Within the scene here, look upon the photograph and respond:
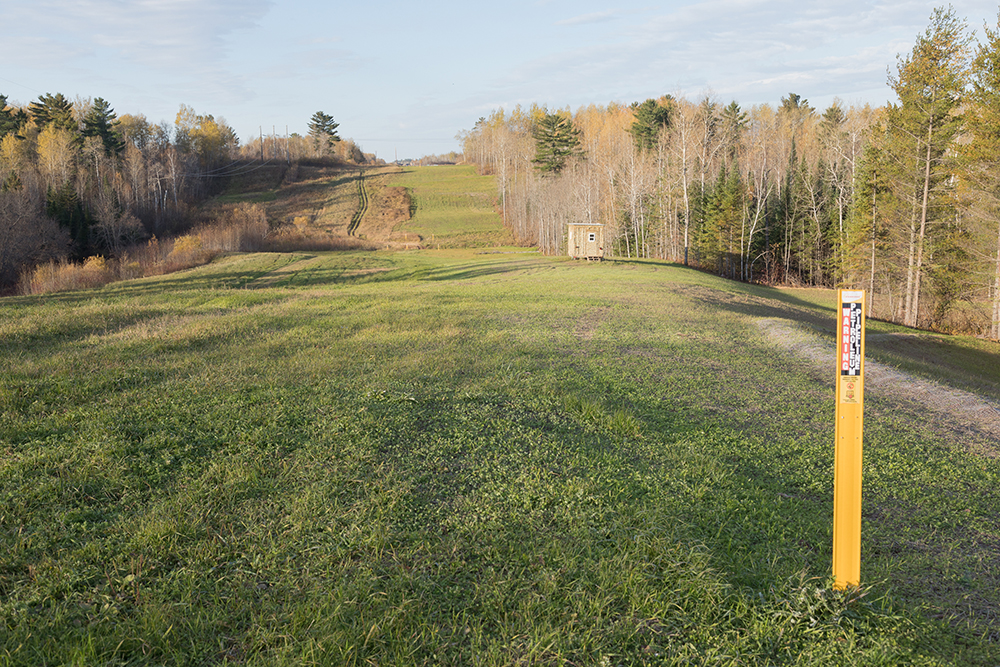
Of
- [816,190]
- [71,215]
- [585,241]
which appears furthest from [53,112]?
[816,190]

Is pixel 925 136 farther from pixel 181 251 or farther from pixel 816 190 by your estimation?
pixel 181 251

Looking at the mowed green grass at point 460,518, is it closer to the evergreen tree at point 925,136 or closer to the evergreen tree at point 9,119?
the evergreen tree at point 925,136

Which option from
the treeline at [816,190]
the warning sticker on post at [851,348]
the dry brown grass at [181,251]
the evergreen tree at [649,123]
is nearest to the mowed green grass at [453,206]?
the treeline at [816,190]

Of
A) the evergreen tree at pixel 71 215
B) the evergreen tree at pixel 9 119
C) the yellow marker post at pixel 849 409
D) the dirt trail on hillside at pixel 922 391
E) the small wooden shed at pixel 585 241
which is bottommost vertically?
the dirt trail on hillside at pixel 922 391

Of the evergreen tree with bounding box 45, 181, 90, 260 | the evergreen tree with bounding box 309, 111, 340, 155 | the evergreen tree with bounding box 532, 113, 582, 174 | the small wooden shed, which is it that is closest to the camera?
the small wooden shed

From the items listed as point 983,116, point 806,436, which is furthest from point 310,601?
point 983,116

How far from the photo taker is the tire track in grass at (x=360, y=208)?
73.0 metres

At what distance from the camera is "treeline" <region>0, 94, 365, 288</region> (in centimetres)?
4500

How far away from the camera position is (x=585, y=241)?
35.4 meters

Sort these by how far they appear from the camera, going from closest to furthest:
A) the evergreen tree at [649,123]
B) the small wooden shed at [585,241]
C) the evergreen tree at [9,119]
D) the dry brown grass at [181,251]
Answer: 1. the dry brown grass at [181,251]
2. the small wooden shed at [585,241]
3. the evergreen tree at [649,123]
4. the evergreen tree at [9,119]

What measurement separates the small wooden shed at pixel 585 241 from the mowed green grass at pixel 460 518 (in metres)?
26.5

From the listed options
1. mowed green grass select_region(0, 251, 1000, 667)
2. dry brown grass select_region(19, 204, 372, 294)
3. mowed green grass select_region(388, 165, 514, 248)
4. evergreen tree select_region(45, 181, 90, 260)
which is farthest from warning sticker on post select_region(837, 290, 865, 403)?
mowed green grass select_region(388, 165, 514, 248)

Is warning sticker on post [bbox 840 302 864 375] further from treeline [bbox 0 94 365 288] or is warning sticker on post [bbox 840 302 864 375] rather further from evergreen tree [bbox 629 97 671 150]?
evergreen tree [bbox 629 97 671 150]

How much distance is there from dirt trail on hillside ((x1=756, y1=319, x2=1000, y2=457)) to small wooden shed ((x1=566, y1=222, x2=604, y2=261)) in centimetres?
2177
